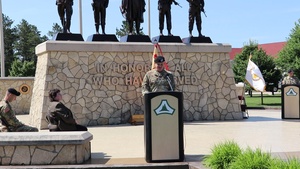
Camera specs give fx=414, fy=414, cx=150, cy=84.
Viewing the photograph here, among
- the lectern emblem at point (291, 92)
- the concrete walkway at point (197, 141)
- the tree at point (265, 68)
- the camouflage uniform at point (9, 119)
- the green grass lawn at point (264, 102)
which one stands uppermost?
the tree at point (265, 68)

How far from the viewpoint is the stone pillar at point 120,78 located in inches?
495

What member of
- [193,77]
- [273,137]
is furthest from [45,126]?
[273,137]

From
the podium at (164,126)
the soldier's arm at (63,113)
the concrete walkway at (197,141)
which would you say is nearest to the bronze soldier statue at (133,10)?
the concrete walkway at (197,141)

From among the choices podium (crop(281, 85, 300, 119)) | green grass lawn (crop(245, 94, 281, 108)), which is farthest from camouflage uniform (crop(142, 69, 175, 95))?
green grass lawn (crop(245, 94, 281, 108))

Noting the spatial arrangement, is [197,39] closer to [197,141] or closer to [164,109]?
[197,141]

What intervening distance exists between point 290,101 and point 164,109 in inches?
337

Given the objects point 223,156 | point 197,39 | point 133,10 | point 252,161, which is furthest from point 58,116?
point 197,39

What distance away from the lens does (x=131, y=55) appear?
13344mm

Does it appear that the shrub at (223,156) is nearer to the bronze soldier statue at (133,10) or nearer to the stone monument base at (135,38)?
the stone monument base at (135,38)

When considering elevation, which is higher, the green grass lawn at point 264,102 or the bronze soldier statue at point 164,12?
the bronze soldier statue at point 164,12

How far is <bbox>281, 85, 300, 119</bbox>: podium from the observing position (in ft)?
44.7

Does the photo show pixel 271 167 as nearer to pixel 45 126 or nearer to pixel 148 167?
pixel 148 167

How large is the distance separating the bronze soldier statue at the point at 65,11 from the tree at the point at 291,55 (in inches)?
1061

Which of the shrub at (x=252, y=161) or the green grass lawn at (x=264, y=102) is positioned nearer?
the shrub at (x=252, y=161)
